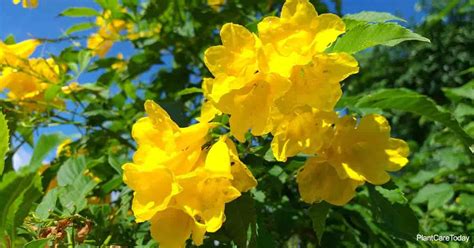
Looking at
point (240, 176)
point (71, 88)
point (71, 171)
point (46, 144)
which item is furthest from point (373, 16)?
point (71, 88)

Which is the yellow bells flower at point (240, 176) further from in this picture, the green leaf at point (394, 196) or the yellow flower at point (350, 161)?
the green leaf at point (394, 196)

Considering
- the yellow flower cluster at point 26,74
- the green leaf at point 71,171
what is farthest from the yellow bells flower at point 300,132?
the yellow flower cluster at point 26,74

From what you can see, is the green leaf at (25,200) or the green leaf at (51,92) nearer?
the green leaf at (25,200)

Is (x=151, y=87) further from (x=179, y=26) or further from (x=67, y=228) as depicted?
(x=67, y=228)

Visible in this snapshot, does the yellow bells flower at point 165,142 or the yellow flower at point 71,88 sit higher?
the yellow bells flower at point 165,142

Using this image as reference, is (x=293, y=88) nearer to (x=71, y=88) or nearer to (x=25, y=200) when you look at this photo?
(x=25, y=200)

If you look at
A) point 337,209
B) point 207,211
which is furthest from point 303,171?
point 337,209

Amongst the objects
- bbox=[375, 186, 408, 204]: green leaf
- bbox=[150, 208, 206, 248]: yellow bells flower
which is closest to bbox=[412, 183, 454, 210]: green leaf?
bbox=[375, 186, 408, 204]: green leaf
